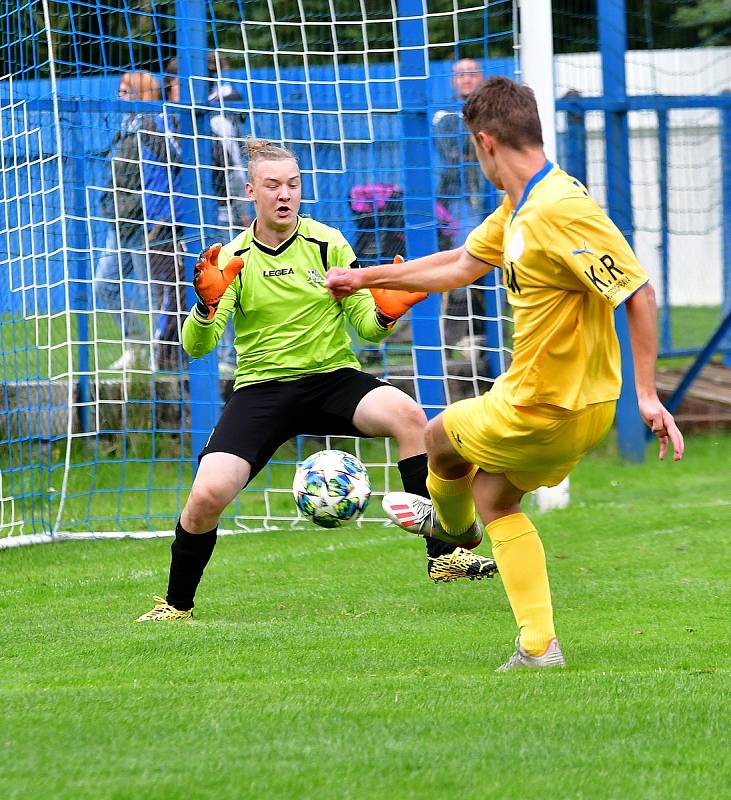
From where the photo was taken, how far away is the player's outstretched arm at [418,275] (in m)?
4.84

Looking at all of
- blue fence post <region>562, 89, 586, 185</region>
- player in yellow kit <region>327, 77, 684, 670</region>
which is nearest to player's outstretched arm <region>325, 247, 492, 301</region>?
player in yellow kit <region>327, 77, 684, 670</region>

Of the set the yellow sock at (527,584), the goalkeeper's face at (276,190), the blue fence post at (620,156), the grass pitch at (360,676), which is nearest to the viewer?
the grass pitch at (360,676)

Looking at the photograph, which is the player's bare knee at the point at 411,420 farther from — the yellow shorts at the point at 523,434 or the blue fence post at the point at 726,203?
the blue fence post at the point at 726,203

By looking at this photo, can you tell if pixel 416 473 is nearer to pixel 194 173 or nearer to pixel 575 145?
pixel 194 173

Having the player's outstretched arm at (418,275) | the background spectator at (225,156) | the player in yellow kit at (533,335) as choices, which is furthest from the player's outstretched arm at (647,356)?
the background spectator at (225,156)

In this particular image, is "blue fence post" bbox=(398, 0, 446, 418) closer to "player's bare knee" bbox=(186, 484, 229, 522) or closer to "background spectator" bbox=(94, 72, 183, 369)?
"background spectator" bbox=(94, 72, 183, 369)

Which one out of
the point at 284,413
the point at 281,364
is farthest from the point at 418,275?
the point at 281,364

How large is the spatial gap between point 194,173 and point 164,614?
12.8 feet

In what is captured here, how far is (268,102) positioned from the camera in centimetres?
959

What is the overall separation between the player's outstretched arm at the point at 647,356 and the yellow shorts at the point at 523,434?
10.8 inches

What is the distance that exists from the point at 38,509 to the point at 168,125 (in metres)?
2.59

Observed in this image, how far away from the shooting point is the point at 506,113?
173 inches

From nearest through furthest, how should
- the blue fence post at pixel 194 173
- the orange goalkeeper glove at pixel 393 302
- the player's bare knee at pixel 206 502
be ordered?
the player's bare knee at pixel 206 502, the orange goalkeeper glove at pixel 393 302, the blue fence post at pixel 194 173

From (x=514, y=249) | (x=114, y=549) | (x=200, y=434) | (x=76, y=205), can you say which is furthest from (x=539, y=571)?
(x=76, y=205)
